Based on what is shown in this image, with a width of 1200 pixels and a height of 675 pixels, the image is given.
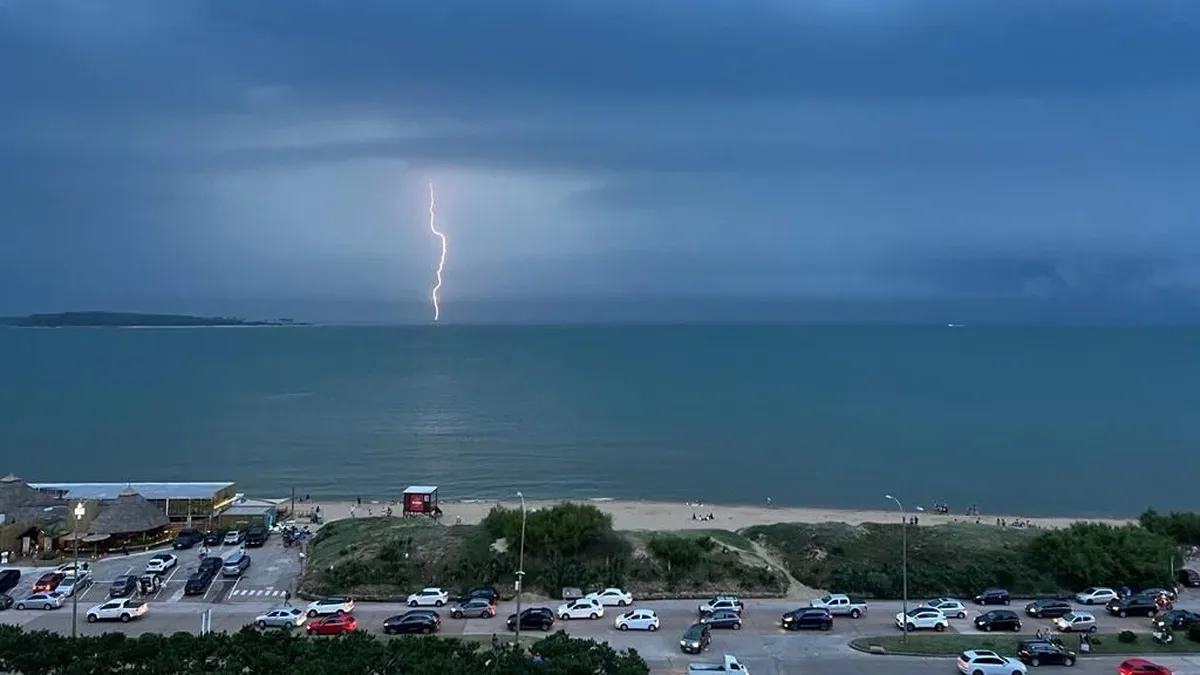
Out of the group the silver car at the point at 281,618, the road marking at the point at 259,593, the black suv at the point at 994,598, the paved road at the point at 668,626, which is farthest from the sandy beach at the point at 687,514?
the silver car at the point at 281,618

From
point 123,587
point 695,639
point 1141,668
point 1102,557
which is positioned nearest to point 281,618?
point 123,587

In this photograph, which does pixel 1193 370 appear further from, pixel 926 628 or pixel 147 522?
pixel 147 522

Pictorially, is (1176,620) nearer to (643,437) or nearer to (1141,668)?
(1141,668)

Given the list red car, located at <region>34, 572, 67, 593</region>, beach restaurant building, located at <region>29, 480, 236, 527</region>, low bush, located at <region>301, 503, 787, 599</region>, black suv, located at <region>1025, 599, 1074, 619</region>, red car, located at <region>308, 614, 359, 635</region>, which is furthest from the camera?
beach restaurant building, located at <region>29, 480, 236, 527</region>

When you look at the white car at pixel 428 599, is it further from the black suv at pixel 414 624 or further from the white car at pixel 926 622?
the white car at pixel 926 622

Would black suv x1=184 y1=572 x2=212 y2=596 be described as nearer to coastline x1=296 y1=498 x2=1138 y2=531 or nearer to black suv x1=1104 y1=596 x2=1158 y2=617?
coastline x1=296 y1=498 x2=1138 y2=531

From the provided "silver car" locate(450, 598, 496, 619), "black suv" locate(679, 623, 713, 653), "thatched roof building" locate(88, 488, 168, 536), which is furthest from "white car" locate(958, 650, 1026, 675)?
"thatched roof building" locate(88, 488, 168, 536)
